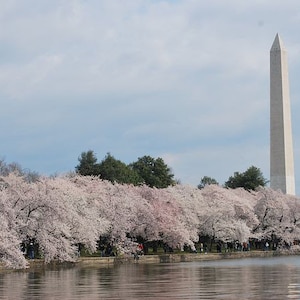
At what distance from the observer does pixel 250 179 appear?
117938 millimetres

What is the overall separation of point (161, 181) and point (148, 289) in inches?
2836

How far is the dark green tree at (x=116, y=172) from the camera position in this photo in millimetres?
91688

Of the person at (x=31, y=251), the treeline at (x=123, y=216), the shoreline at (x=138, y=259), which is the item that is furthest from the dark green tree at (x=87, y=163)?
the person at (x=31, y=251)

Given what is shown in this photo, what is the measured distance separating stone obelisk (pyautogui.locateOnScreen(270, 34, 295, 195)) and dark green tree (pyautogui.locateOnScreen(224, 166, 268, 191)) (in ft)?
64.2

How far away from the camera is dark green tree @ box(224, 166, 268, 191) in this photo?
384ft

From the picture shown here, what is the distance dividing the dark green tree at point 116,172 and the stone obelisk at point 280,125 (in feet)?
52.1

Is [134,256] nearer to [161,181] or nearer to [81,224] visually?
[81,224]

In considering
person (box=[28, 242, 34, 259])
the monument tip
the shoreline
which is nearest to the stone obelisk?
the monument tip

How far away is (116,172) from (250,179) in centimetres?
3112

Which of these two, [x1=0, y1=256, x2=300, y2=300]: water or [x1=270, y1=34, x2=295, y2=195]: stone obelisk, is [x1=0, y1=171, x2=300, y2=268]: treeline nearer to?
[x1=270, y1=34, x2=295, y2=195]: stone obelisk

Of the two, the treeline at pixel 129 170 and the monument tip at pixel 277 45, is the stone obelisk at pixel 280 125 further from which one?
the treeline at pixel 129 170

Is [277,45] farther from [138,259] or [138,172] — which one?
[138,259]

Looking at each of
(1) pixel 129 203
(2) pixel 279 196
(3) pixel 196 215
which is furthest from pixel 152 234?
(2) pixel 279 196

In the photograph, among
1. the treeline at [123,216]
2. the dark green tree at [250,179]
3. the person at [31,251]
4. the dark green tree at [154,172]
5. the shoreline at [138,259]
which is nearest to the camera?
the shoreline at [138,259]
